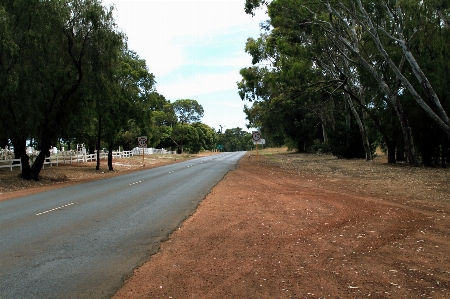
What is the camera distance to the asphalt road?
5.67 meters

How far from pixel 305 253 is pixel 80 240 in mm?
4386

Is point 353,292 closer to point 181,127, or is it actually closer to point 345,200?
point 345,200

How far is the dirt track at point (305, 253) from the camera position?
5324mm

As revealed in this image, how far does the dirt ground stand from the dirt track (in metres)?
0.01

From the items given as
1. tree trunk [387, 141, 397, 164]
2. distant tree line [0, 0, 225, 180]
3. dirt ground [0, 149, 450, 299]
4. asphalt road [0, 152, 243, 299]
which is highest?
distant tree line [0, 0, 225, 180]

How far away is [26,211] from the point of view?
12477 millimetres

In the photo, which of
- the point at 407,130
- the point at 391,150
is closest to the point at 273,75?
the point at 391,150

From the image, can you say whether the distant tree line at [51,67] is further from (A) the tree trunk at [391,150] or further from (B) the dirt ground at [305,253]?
(A) the tree trunk at [391,150]

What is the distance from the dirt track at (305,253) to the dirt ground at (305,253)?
0.01 metres

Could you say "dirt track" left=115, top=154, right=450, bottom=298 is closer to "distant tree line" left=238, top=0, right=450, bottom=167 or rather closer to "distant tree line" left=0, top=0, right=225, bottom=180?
"distant tree line" left=238, top=0, right=450, bottom=167

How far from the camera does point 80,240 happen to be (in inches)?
326

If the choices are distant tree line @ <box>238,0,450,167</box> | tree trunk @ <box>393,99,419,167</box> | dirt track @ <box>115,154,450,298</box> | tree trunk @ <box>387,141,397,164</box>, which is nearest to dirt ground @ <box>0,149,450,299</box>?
dirt track @ <box>115,154,450,298</box>

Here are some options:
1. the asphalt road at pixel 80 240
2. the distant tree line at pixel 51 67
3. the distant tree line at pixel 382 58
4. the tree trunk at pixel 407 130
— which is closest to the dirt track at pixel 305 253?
the asphalt road at pixel 80 240

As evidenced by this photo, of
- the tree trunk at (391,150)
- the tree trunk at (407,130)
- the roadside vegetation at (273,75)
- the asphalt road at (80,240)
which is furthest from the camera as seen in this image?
the tree trunk at (391,150)
